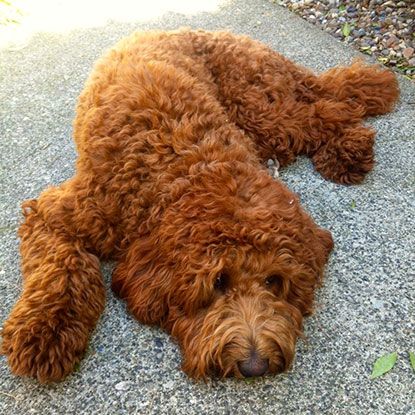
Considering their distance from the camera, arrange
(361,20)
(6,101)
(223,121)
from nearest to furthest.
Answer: (223,121) < (6,101) < (361,20)

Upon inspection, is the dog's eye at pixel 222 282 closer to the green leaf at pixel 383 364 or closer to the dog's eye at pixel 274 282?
the dog's eye at pixel 274 282

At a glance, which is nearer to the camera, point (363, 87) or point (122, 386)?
point (122, 386)

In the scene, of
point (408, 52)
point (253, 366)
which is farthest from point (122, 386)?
point (408, 52)

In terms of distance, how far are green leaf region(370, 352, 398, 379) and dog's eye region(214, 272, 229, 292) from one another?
3.10 feet

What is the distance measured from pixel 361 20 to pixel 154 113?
13.4 ft

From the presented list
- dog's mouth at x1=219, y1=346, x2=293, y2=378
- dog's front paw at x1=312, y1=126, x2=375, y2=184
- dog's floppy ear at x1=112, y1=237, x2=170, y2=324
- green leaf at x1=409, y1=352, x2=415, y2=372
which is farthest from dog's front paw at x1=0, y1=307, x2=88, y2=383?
dog's front paw at x1=312, y1=126, x2=375, y2=184

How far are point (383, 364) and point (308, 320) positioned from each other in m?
0.47

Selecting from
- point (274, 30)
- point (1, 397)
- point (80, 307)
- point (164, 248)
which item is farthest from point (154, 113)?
point (274, 30)

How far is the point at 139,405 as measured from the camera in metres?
2.79

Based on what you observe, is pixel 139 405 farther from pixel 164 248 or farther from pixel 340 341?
pixel 340 341

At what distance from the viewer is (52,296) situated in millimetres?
2963

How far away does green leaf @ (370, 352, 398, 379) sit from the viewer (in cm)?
297

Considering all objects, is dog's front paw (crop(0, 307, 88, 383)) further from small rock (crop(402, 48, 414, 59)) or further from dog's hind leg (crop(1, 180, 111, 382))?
small rock (crop(402, 48, 414, 59))

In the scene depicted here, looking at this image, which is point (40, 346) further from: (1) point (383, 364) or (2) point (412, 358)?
(2) point (412, 358)
